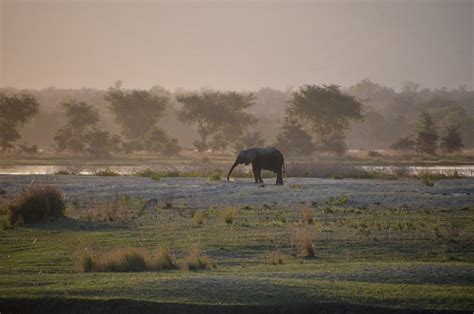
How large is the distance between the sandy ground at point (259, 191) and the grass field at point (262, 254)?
133 cm

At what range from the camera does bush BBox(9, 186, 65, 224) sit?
2495 centimetres

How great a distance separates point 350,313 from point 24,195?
15.3 metres

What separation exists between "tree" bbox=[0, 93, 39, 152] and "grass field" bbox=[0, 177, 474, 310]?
Answer: 1963 inches

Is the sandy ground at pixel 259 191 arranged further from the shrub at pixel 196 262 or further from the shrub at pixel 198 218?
the shrub at pixel 196 262

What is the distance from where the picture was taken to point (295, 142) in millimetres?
73250

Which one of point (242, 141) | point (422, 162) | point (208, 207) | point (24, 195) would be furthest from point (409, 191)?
point (242, 141)

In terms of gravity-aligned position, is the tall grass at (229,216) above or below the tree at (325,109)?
below

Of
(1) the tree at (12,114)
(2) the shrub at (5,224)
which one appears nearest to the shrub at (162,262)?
(2) the shrub at (5,224)

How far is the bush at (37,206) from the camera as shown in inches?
982

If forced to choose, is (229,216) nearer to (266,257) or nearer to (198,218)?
(198,218)

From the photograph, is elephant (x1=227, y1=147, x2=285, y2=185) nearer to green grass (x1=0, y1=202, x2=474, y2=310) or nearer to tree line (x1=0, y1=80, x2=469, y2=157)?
green grass (x1=0, y1=202, x2=474, y2=310)

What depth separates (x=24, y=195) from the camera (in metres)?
25.4

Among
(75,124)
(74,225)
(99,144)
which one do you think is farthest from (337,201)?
(75,124)

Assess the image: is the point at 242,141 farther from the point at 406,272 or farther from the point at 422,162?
the point at 406,272
